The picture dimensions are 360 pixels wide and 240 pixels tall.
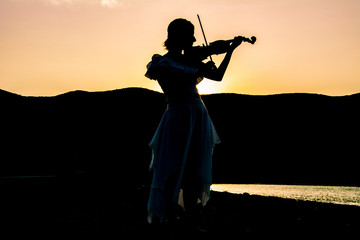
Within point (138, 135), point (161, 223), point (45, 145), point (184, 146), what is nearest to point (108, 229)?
point (161, 223)

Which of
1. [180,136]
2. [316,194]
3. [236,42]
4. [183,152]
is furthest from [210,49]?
[316,194]

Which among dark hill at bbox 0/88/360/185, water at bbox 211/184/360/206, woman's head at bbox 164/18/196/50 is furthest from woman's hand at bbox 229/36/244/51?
dark hill at bbox 0/88/360/185

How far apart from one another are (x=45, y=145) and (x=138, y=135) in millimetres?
9197

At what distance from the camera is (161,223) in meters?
4.23

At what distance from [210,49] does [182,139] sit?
2.93 feet

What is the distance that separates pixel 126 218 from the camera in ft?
19.7

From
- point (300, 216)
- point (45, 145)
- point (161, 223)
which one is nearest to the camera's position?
point (161, 223)

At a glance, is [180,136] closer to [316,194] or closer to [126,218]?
[126,218]

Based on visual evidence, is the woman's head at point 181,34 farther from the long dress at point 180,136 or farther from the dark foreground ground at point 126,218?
the dark foreground ground at point 126,218

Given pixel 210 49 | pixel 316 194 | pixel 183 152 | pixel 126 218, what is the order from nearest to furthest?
pixel 183 152 → pixel 210 49 → pixel 126 218 → pixel 316 194

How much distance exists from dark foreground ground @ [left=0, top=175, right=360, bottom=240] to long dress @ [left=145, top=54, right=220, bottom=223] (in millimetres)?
387

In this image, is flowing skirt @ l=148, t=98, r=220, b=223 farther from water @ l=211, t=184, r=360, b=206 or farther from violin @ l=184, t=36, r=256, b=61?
water @ l=211, t=184, r=360, b=206

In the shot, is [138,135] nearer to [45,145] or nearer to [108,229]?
[45,145]

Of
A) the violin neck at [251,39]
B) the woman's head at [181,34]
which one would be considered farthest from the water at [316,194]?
the woman's head at [181,34]
